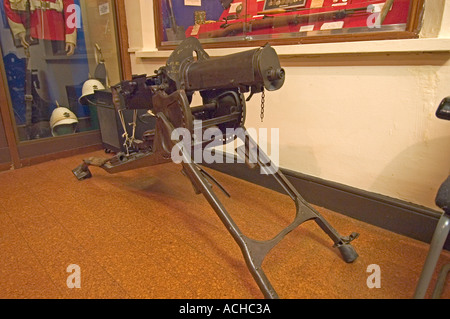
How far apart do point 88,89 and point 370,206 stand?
245cm

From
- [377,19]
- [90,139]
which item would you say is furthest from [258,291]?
[90,139]

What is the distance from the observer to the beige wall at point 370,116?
1.23 m

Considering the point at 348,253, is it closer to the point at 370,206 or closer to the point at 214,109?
the point at 370,206

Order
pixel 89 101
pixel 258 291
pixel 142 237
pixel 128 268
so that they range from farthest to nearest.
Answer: pixel 89 101 < pixel 142 237 < pixel 128 268 < pixel 258 291

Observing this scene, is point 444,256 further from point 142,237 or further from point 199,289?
point 142,237

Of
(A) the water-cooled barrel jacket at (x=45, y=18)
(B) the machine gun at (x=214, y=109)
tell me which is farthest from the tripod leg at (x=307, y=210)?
(A) the water-cooled barrel jacket at (x=45, y=18)

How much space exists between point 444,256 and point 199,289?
1.02 m

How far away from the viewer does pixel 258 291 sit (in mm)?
1062

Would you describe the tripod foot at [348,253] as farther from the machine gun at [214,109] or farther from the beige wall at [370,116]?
the beige wall at [370,116]

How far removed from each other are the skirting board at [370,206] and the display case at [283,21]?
0.74 m

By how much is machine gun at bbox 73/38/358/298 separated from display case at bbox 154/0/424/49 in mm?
577

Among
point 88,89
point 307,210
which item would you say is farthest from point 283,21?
point 88,89

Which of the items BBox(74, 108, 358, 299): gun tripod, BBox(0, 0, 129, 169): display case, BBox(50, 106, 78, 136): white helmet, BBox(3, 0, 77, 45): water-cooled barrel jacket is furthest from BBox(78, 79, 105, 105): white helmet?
BBox(74, 108, 358, 299): gun tripod

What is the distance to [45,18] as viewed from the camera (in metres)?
2.43
